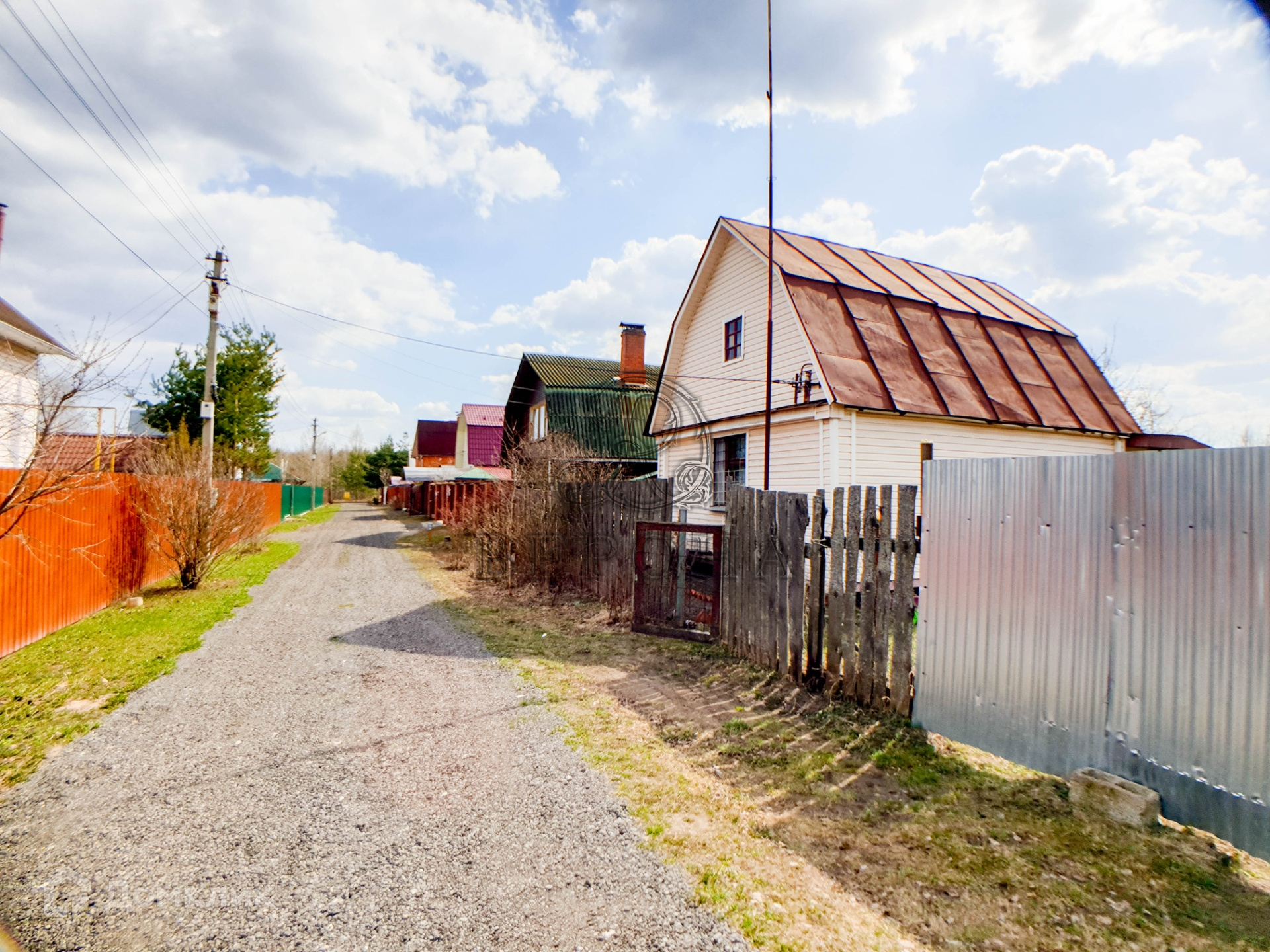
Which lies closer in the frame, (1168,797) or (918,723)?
(1168,797)

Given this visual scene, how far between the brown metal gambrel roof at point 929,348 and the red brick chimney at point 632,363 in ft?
26.9

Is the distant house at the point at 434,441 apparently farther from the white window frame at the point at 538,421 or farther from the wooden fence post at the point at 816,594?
the wooden fence post at the point at 816,594

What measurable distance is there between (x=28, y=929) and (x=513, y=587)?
905 cm

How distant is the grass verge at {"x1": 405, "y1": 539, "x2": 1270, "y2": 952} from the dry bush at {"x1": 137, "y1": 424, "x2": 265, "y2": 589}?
8489mm

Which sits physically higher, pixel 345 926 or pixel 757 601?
pixel 757 601

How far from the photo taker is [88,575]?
27.7ft

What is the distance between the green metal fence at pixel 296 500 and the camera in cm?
3370

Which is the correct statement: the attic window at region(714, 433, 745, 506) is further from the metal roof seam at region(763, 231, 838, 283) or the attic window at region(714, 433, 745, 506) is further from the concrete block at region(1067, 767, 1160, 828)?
the concrete block at region(1067, 767, 1160, 828)

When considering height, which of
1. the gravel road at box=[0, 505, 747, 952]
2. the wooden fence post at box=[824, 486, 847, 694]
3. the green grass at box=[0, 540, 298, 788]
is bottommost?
the green grass at box=[0, 540, 298, 788]

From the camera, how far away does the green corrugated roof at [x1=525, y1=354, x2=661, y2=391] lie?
2217 centimetres

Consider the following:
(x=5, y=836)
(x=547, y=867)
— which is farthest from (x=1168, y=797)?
(x=5, y=836)

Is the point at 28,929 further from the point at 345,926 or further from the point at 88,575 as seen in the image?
the point at 88,575

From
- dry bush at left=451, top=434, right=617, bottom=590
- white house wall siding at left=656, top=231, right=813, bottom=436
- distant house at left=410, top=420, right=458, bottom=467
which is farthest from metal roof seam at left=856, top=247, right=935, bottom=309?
distant house at left=410, top=420, right=458, bottom=467

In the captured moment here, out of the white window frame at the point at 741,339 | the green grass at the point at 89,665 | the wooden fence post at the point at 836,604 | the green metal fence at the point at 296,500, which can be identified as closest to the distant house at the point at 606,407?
the white window frame at the point at 741,339
